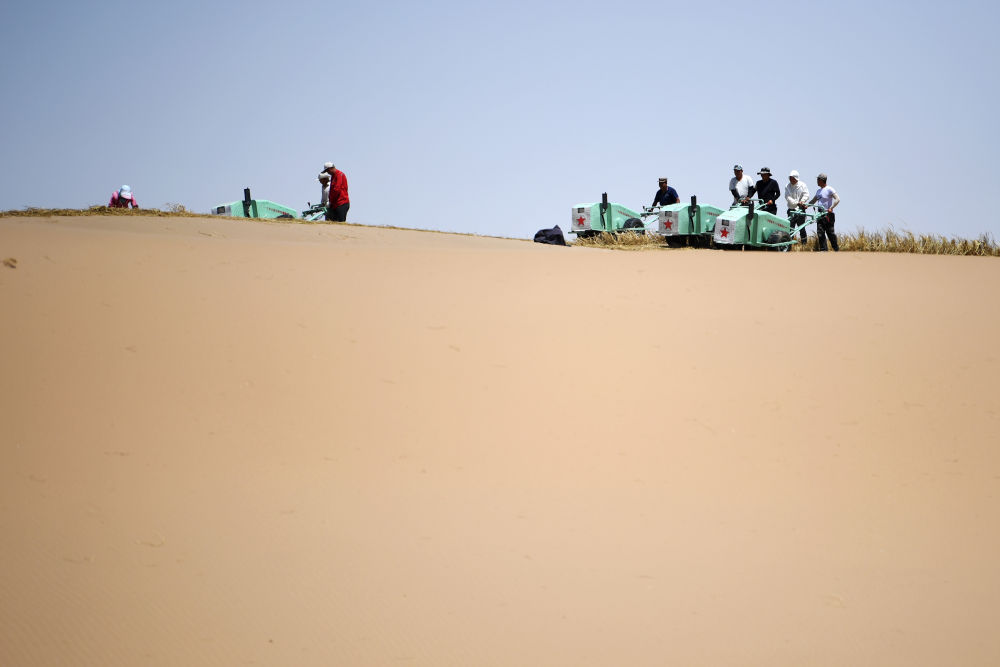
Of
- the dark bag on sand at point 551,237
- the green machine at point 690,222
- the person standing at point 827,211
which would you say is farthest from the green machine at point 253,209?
the person standing at point 827,211

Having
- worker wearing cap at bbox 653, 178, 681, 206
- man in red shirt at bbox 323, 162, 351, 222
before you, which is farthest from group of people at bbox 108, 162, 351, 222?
worker wearing cap at bbox 653, 178, 681, 206

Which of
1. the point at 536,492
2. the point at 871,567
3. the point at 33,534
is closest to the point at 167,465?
the point at 33,534

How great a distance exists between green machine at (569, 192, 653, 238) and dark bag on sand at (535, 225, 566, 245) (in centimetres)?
254

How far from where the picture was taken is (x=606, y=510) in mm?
5305

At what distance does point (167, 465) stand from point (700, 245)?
454 inches

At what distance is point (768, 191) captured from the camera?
1423 centimetres

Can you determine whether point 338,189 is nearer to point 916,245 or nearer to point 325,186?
point 325,186

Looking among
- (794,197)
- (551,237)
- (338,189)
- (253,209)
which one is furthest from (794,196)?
(253,209)

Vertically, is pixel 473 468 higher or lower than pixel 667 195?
lower

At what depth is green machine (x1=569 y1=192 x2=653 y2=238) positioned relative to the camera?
1808 centimetres

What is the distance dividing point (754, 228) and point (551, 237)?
138 inches

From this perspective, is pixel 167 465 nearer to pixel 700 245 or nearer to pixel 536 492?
pixel 536 492

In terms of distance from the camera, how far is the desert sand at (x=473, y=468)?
13.9 ft

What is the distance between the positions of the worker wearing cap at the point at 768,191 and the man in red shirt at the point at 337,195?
274 inches
